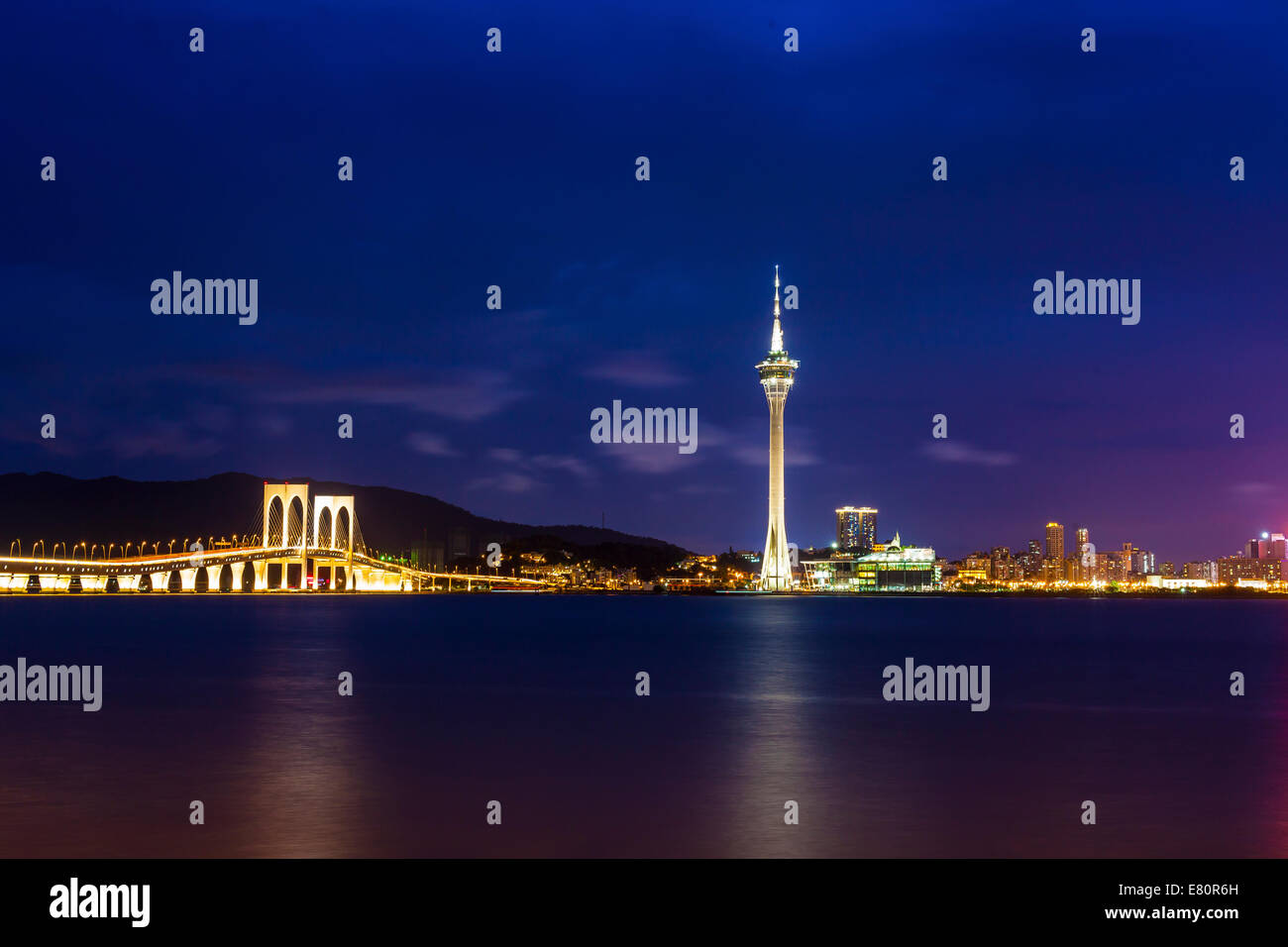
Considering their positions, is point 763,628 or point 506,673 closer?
point 506,673

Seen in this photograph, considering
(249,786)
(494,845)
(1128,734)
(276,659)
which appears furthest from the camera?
(276,659)

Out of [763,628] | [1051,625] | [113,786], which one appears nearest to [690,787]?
[113,786]

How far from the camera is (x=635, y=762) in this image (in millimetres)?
23922

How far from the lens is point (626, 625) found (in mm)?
105562

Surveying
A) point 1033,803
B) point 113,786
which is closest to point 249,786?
point 113,786

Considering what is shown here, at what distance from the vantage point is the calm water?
16500mm

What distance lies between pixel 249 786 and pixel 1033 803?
12892 mm

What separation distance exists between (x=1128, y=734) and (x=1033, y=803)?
11835 mm

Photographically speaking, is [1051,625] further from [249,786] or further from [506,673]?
[249,786]

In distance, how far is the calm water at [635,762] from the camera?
16.5 metres

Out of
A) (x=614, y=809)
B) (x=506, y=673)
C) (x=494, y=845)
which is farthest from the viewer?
(x=506, y=673)
